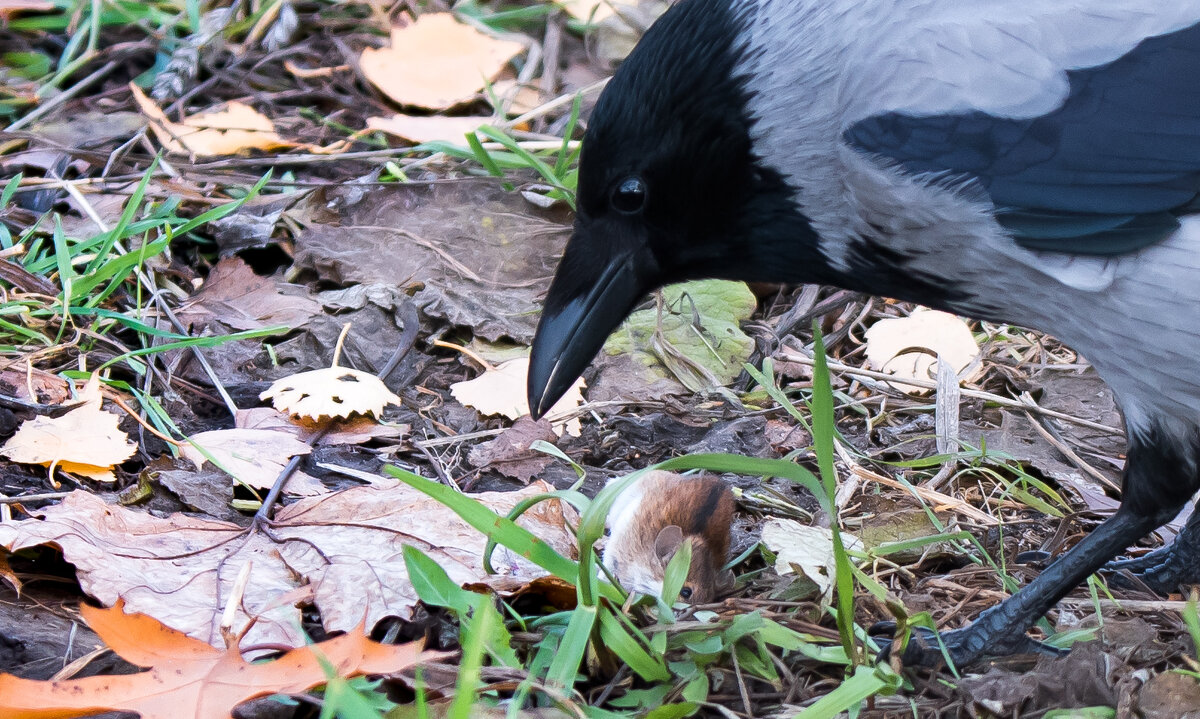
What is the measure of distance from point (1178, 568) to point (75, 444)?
8.21 ft

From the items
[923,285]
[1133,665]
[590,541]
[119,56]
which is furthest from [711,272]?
[119,56]

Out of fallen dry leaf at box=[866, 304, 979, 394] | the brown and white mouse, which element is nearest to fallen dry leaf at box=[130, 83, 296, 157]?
fallen dry leaf at box=[866, 304, 979, 394]

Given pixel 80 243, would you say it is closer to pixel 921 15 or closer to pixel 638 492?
pixel 638 492

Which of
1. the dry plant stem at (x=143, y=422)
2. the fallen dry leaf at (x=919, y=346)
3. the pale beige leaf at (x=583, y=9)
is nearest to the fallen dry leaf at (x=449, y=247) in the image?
the dry plant stem at (x=143, y=422)

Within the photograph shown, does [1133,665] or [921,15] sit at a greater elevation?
[921,15]

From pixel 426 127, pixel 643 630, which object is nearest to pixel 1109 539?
pixel 643 630

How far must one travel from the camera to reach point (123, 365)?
10.4 ft

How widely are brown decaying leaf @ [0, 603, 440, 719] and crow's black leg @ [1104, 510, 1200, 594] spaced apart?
1.74 metres

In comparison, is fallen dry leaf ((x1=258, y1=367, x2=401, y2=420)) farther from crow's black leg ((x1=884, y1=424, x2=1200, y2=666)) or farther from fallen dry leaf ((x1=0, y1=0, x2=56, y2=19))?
fallen dry leaf ((x1=0, y1=0, x2=56, y2=19))

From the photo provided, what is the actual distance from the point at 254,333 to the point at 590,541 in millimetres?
1415

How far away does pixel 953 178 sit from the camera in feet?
7.65

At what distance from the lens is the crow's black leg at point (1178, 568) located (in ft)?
9.27

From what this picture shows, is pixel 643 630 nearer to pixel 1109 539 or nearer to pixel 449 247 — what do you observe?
pixel 1109 539

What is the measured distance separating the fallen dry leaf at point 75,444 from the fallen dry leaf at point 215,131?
1604 mm
